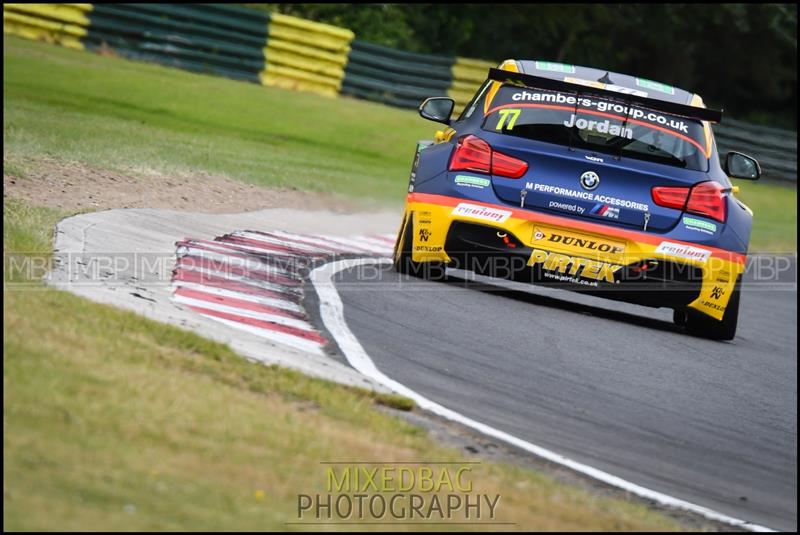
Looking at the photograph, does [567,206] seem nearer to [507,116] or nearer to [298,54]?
[507,116]

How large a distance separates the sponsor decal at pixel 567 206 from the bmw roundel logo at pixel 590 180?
0.14 metres

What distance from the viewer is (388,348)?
7.71 metres

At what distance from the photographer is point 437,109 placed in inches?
421

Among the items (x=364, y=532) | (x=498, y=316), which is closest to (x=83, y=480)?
(x=364, y=532)

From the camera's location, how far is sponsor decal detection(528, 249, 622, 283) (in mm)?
9508

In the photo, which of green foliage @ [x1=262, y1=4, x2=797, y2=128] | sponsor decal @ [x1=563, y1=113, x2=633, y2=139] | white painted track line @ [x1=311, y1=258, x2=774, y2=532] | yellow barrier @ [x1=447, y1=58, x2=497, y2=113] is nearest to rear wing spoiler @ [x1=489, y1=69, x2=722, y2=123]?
sponsor decal @ [x1=563, y1=113, x2=633, y2=139]

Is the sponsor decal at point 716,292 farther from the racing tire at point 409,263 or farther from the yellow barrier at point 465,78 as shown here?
the yellow barrier at point 465,78

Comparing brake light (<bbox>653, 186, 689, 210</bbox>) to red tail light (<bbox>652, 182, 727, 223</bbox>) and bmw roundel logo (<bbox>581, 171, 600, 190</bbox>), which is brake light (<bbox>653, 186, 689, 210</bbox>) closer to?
red tail light (<bbox>652, 182, 727, 223</bbox>)

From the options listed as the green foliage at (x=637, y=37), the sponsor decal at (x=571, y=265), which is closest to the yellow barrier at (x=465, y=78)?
the green foliage at (x=637, y=37)

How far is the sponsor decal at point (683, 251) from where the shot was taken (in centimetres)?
951

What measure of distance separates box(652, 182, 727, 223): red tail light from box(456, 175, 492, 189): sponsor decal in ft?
3.54

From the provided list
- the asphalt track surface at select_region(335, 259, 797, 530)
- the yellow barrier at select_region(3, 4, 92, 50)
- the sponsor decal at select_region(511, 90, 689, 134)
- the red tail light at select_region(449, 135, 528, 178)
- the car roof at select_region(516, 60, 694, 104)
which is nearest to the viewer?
the asphalt track surface at select_region(335, 259, 797, 530)

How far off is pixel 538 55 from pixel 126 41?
52.6ft

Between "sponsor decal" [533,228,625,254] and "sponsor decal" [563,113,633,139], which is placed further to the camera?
"sponsor decal" [563,113,633,139]
